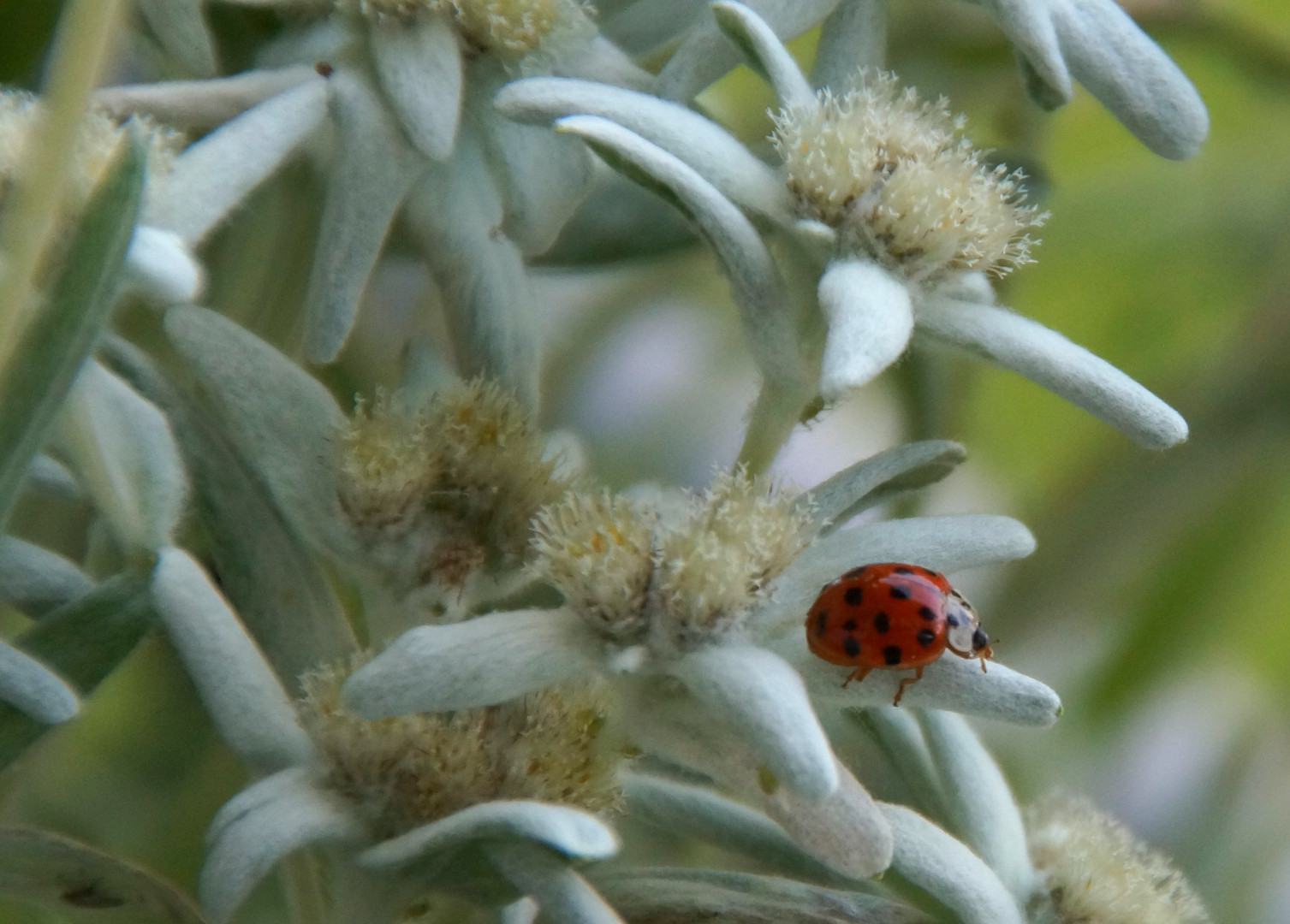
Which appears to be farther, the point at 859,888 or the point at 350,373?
the point at 350,373

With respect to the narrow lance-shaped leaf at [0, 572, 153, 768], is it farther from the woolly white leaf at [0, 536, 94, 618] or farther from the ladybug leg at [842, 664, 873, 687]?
the ladybug leg at [842, 664, 873, 687]

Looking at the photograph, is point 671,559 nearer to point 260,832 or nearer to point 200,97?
point 260,832

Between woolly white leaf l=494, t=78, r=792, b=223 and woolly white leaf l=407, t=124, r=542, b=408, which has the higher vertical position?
woolly white leaf l=494, t=78, r=792, b=223

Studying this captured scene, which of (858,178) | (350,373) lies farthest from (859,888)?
(350,373)

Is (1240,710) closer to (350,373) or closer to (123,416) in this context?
(350,373)

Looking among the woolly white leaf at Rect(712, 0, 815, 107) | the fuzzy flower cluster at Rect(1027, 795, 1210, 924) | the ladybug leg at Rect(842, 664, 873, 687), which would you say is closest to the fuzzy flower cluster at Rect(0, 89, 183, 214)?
the woolly white leaf at Rect(712, 0, 815, 107)

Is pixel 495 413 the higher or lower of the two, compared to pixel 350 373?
higher

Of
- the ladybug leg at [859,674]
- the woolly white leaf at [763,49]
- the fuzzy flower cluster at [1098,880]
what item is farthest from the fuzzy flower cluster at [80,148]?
the fuzzy flower cluster at [1098,880]
